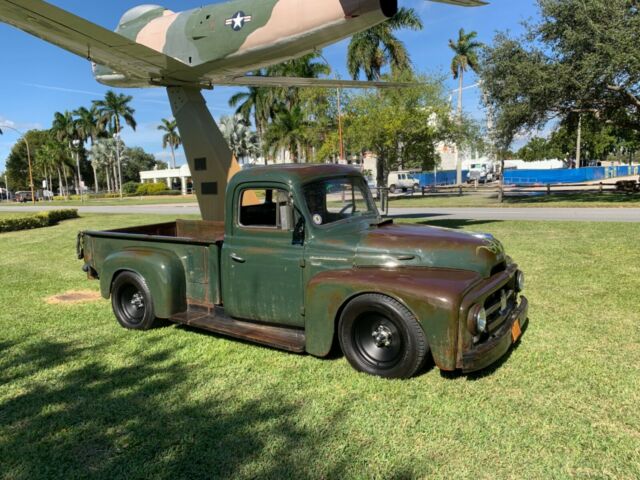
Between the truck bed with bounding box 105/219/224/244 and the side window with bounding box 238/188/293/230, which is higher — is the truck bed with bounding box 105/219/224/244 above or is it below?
below

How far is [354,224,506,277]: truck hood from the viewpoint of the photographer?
380 centimetres

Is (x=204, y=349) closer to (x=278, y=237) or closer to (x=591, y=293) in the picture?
(x=278, y=237)

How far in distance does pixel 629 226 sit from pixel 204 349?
40.3ft

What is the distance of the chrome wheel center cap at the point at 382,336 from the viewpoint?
3.71m

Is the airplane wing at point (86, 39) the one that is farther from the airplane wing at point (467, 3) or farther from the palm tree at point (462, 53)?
the palm tree at point (462, 53)

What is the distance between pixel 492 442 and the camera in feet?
9.57

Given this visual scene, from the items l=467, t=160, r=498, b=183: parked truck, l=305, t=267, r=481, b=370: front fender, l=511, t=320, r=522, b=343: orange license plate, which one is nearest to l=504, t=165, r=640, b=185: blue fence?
l=467, t=160, r=498, b=183: parked truck

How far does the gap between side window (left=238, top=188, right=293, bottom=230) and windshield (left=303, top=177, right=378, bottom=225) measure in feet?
0.73

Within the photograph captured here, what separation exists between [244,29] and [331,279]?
5.66 metres

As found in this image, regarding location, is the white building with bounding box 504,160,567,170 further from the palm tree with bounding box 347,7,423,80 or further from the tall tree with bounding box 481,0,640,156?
the tall tree with bounding box 481,0,640,156

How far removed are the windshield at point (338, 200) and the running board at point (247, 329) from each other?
107cm

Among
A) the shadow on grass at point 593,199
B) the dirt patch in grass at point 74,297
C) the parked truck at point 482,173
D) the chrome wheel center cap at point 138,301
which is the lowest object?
the dirt patch in grass at point 74,297

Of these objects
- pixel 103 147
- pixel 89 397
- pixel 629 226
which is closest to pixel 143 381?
pixel 89 397

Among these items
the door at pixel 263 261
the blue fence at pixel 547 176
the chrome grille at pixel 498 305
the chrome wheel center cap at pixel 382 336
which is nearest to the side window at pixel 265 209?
the door at pixel 263 261
